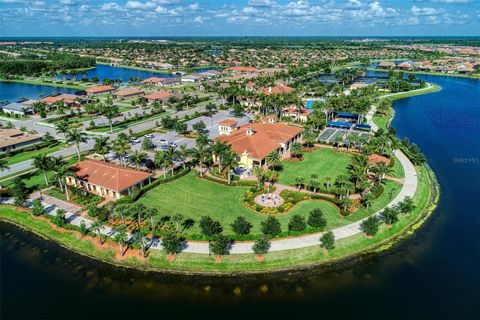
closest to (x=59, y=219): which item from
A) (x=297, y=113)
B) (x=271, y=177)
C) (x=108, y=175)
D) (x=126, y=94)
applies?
(x=108, y=175)

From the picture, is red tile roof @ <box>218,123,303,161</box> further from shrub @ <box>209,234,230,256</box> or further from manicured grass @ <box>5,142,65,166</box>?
manicured grass @ <box>5,142,65,166</box>

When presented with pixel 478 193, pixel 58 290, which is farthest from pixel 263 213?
pixel 478 193

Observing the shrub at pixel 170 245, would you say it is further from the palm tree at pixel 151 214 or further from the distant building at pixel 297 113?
the distant building at pixel 297 113

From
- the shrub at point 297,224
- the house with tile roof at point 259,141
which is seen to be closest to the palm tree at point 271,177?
the house with tile roof at point 259,141

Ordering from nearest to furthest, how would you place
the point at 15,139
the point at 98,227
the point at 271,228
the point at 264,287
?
the point at 264,287
the point at 271,228
the point at 98,227
the point at 15,139

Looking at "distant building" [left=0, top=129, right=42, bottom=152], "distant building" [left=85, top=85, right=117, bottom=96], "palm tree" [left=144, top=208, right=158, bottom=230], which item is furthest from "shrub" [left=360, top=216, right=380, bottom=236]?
"distant building" [left=85, top=85, right=117, bottom=96]

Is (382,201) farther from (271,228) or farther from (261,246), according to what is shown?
(261,246)

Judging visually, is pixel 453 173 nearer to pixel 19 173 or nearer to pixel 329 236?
pixel 329 236
